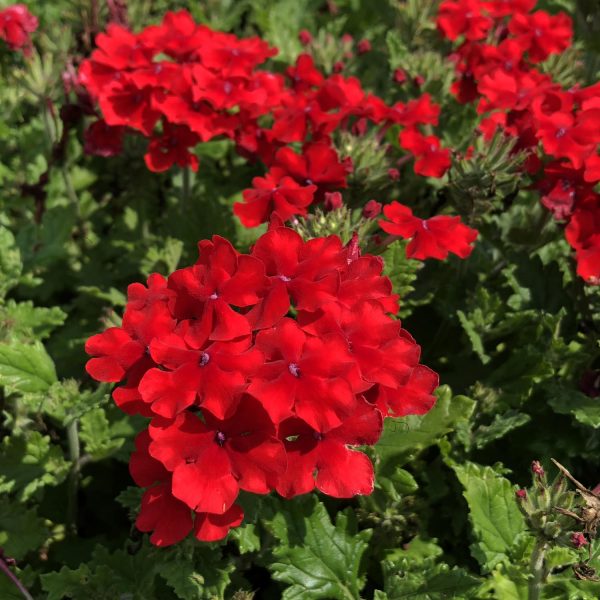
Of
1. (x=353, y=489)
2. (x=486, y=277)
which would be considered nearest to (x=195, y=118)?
(x=486, y=277)

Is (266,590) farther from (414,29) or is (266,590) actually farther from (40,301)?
(414,29)

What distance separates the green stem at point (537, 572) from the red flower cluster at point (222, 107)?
1.04 m

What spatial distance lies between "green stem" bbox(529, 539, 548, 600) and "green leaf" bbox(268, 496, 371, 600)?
381 millimetres

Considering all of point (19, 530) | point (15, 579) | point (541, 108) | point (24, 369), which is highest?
point (541, 108)

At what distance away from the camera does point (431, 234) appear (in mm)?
1896

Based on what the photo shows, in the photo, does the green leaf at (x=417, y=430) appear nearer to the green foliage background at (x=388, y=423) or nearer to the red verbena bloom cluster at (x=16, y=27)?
the green foliage background at (x=388, y=423)

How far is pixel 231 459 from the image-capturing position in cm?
133

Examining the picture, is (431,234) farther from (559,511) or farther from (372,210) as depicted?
(559,511)

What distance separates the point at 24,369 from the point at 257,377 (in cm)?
84

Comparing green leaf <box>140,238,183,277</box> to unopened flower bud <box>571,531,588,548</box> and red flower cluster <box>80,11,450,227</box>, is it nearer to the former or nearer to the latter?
red flower cluster <box>80,11,450,227</box>

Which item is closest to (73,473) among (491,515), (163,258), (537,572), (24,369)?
(24,369)

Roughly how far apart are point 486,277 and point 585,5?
1.25 meters

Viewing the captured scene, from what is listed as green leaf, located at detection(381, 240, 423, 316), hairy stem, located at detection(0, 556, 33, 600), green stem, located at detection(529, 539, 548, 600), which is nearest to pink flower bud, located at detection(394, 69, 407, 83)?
green leaf, located at detection(381, 240, 423, 316)

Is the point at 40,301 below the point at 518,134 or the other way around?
below
